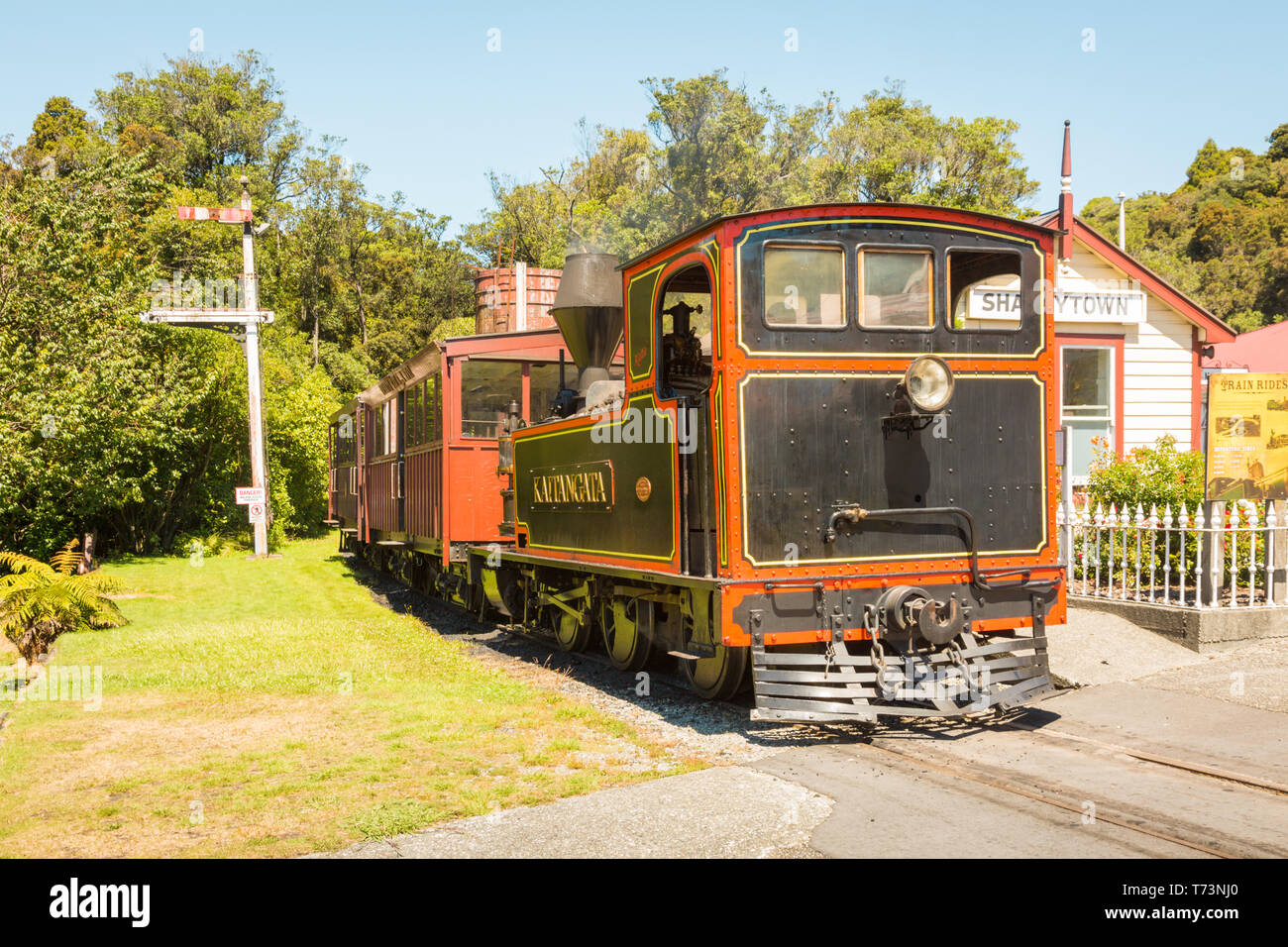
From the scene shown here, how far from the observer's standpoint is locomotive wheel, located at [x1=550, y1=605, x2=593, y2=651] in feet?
33.6

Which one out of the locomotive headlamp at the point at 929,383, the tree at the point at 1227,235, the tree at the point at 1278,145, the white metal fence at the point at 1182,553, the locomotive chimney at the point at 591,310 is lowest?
the white metal fence at the point at 1182,553

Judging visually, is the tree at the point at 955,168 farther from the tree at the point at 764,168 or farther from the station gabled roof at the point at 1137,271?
the station gabled roof at the point at 1137,271

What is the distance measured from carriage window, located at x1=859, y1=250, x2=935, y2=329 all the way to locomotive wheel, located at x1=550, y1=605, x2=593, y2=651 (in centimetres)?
424

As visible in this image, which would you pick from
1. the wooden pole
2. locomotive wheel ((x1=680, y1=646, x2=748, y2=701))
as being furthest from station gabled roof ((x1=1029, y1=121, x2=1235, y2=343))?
the wooden pole

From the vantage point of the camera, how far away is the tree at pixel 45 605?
1165cm

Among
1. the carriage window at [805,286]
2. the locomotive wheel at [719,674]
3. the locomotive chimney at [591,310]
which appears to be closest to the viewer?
the carriage window at [805,286]

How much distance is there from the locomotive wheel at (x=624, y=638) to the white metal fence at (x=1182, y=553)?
14.3 ft

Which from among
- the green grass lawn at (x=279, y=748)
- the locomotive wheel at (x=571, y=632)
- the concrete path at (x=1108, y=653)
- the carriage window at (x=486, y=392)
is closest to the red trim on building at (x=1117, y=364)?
the concrete path at (x=1108, y=653)

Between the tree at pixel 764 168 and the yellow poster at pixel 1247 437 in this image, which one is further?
the tree at pixel 764 168

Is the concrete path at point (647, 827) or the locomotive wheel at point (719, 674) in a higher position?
the locomotive wheel at point (719, 674)

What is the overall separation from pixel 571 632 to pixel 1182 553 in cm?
582

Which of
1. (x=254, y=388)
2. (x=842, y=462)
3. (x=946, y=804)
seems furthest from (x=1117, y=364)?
(x=254, y=388)
